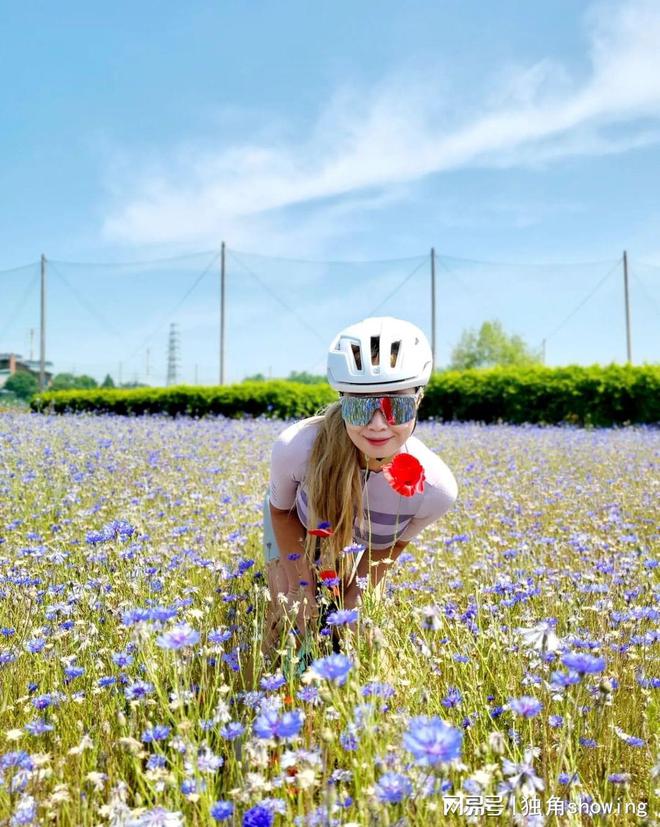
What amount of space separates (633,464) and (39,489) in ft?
19.6

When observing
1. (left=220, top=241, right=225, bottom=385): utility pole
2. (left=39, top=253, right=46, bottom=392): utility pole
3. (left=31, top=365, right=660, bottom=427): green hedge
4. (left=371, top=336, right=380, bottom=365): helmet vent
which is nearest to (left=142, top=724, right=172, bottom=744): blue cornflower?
(left=371, top=336, right=380, bottom=365): helmet vent

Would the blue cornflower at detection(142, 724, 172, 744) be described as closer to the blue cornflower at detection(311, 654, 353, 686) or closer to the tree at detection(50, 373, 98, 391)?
the blue cornflower at detection(311, 654, 353, 686)

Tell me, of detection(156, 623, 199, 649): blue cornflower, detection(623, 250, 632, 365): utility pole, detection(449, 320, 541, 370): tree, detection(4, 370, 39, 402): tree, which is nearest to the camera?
detection(156, 623, 199, 649): blue cornflower

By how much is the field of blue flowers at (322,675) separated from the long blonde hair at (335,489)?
0.28 metres

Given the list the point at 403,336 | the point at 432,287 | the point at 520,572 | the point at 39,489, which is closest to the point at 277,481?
the point at 403,336

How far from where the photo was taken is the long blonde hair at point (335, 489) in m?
2.48

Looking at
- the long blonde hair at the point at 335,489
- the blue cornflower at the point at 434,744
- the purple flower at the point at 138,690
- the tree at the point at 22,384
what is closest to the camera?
the blue cornflower at the point at 434,744

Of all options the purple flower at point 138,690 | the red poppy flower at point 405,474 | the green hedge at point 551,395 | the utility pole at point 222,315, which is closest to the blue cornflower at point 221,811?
the purple flower at point 138,690

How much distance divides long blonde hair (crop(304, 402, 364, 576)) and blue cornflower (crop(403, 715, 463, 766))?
1.29 metres

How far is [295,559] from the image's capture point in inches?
101

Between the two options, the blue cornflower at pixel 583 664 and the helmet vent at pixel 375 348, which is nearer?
the blue cornflower at pixel 583 664

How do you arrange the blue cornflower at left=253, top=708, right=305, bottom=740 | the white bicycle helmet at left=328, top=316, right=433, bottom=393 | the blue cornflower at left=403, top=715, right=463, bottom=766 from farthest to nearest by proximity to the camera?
the white bicycle helmet at left=328, top=316, right=433, bottom=393, the blue cornflower at left=253, top=708, right=305, bottom=740, the blue cornflower at left=403, top=715, right=463, bottom=766

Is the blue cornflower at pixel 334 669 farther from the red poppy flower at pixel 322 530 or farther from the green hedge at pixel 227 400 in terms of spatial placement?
the green hedge at pixel 227 400

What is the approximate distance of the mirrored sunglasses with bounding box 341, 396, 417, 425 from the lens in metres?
2.33
